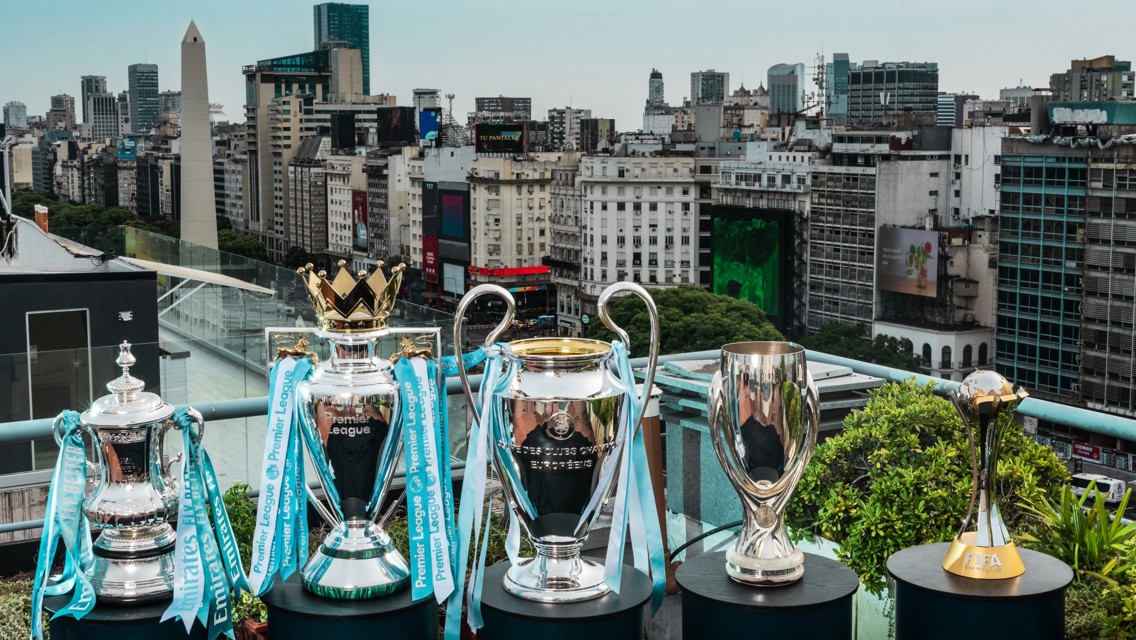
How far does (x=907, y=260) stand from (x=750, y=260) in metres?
5.90

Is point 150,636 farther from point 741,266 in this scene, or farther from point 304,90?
point 304,90

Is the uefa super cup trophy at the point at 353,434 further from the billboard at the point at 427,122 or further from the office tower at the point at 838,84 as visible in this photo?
the office tower at the point at 838,84

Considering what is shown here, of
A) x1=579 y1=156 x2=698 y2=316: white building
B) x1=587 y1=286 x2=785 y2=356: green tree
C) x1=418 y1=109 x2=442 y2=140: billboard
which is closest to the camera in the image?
x1=587 y1=286 x2=785 y2=356: green tree

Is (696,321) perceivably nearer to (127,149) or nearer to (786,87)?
(786,87)

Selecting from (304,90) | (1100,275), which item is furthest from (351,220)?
(1100,275)

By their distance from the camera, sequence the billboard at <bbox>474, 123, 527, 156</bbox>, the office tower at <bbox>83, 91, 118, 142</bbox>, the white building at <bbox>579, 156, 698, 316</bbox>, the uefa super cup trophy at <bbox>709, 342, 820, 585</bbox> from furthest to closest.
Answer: the office tower at <bbox>83, 91, 118, 142</bbox> < the billboard at <bbox>474, 123, 527, 156</bbox> < the white building at <bbox>579, 156, 698, 316</bbox> < the uefa super cup trophy at <bbox>709, 342, 820, 585</bbox>

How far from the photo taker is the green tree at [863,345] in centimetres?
3650

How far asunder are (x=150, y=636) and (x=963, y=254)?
37.9 metres

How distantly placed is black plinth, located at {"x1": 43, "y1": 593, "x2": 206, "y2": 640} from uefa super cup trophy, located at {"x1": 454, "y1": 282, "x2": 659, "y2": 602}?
0.35 metres

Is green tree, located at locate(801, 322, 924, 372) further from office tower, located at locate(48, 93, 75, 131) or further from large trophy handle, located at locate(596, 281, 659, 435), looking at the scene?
office tower, located at locate(48, 93, 75, 131)

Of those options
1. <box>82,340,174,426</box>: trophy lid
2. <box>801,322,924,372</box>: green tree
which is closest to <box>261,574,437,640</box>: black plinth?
<box>82,340,174,426</box>: trophy lid

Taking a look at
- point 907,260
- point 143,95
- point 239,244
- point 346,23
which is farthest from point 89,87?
point 907,260

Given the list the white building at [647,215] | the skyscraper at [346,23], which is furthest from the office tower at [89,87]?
the white building at [647,215]

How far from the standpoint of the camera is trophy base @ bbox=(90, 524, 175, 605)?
1526 millimetres
